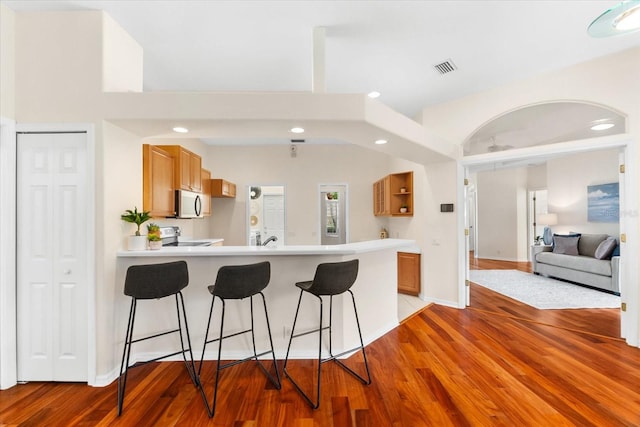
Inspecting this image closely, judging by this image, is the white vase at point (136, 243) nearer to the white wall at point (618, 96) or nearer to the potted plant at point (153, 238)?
the potted plant at point (153, 238)

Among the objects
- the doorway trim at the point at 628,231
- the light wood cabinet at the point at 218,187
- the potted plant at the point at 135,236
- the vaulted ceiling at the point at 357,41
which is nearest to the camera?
the vaulted ceiling at the point at 357,41

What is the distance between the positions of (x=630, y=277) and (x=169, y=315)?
4733mm

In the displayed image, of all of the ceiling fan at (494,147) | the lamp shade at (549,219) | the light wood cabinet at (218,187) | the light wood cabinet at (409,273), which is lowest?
the light wood cabinet at (409,273)

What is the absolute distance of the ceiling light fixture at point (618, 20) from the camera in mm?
1801

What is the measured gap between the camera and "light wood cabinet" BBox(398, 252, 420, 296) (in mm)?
4688

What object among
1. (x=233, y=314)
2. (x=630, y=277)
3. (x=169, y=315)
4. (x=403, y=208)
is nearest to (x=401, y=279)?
(x=403, y=208)

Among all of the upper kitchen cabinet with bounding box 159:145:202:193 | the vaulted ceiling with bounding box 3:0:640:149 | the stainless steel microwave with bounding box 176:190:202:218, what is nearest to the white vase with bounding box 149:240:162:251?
the stainless steel microwave with bounding box 176:190:202:218

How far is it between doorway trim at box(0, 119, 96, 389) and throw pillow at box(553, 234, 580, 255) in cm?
782

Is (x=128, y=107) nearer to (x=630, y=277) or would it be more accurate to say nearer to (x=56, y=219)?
(x=56, y=219)

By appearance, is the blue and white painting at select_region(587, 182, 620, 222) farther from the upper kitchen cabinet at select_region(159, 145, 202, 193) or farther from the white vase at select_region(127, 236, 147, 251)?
the white vase at select_region(127, 236, 147, 251)

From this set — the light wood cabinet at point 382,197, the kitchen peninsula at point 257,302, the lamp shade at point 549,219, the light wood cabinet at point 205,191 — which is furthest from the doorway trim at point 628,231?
the light wood cabinet at point 205,191

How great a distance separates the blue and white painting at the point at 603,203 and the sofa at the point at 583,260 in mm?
565

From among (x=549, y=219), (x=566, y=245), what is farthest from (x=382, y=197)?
(x=549, y=219)

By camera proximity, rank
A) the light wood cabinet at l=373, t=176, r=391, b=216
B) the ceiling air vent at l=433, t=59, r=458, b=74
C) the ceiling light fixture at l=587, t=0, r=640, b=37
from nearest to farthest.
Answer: the ceiling light fixture at l=587, t=0, r=640, b=37, the ceiling air vent at l=433, t=59, r=458, b=74, the light wood cabinet at l=373, t=176, r=391, b=216
